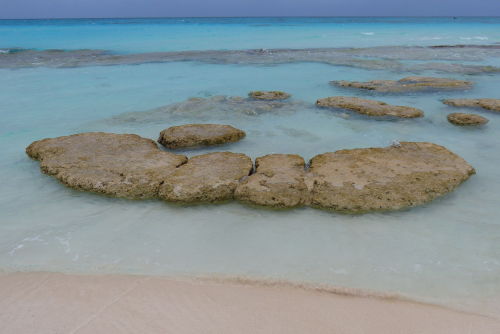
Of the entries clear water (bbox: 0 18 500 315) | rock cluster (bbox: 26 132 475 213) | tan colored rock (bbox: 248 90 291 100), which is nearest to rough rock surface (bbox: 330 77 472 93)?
tan colored rock (bbox: 248 90 291 100)

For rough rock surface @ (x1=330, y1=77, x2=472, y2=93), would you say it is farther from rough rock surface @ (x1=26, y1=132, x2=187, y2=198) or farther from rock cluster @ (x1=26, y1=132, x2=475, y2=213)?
rough rock surface @ (x1=26, y1=132, x2=187, y2=198)

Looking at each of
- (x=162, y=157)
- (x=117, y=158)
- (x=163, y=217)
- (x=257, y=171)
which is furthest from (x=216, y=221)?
(x=117, y=158)

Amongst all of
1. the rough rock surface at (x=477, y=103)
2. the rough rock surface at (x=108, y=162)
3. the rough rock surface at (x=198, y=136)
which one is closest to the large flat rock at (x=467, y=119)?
the rough rock surface at (x=477, y=103)

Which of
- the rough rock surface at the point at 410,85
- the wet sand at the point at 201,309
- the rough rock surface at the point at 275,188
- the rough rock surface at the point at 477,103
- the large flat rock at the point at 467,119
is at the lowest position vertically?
the wet sand at the point at 201,309

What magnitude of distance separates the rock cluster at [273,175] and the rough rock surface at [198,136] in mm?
664

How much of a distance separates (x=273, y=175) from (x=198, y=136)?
6.95ft

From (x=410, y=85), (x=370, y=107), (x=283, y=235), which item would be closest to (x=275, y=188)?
(x=283, y=235)

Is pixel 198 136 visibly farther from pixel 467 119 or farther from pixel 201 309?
pixel 467 119

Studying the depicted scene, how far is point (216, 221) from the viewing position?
4.11 metres

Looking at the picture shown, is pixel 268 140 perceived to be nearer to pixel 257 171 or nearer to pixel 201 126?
pixel 201 126

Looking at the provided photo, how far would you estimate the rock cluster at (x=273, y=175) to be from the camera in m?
4.35

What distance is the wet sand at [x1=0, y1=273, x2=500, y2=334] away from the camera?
2.66 metres

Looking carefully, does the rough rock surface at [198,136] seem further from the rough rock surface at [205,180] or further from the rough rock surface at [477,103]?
the rough rock surface at [477,103]

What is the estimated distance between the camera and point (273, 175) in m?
4.71
